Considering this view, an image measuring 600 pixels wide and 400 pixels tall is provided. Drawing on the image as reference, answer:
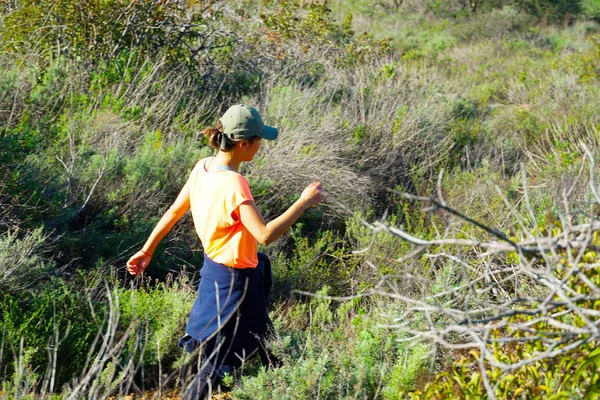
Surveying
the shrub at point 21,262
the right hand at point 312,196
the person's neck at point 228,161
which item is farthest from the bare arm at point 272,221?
the shrub at point 21,262

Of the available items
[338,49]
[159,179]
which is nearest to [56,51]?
[159,179]

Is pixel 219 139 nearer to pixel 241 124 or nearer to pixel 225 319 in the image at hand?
pixel 241 124

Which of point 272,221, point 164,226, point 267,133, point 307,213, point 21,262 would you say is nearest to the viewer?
point 272,221

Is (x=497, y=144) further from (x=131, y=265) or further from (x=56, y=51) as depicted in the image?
(x=131, y=265)

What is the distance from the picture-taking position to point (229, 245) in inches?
127

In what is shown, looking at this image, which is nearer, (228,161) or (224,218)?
(224,218)

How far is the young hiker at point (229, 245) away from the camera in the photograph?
10.3 feet

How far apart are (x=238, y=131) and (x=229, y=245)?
0.52 meters

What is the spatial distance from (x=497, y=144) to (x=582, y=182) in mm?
2276

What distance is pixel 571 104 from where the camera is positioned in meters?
9.48

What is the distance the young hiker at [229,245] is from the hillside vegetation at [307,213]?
16cm

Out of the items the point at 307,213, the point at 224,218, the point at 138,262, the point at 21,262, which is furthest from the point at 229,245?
the point at 307,213

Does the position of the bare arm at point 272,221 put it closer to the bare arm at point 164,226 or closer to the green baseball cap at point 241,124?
the green baseball cap at point 241,124

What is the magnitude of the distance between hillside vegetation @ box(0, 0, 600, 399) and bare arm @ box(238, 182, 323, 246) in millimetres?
316
